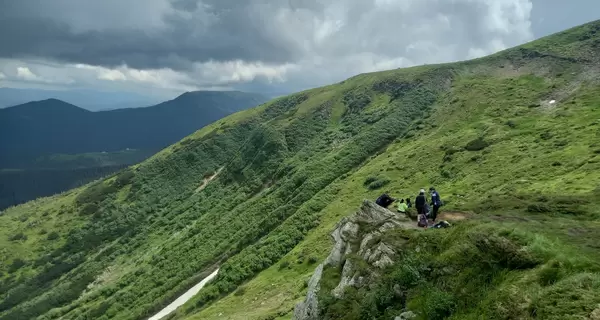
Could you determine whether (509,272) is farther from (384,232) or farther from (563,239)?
(384,232)

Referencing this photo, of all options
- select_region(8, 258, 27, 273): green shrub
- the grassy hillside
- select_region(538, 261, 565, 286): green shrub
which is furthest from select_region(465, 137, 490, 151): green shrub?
select_region(8, 258, 27, 273): green shrub

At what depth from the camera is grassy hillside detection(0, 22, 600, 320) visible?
1169 inches

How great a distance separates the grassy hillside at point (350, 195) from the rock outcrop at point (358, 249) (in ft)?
7.93

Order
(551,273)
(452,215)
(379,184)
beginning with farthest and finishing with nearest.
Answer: (379,184) < (452,215) < (551,273)

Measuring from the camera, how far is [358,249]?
26.0 metres

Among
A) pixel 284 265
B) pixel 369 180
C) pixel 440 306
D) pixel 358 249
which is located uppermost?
pixel 440 306

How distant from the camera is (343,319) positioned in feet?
66.9

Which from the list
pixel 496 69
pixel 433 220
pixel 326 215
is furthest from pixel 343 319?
pixel 496 69

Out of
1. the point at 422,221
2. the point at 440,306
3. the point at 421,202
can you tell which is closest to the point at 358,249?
the point at 422,221

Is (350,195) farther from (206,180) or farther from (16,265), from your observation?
(16,265)

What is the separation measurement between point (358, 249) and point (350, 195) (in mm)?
Result: 59166

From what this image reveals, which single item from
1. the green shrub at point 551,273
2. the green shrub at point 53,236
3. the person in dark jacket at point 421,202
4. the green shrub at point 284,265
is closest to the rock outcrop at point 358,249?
the person in dark jacket at point 421,202

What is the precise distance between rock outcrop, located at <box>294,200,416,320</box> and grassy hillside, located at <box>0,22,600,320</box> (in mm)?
2416

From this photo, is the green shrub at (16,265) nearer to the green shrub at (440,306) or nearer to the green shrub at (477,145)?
the green shrub at (477,145)
